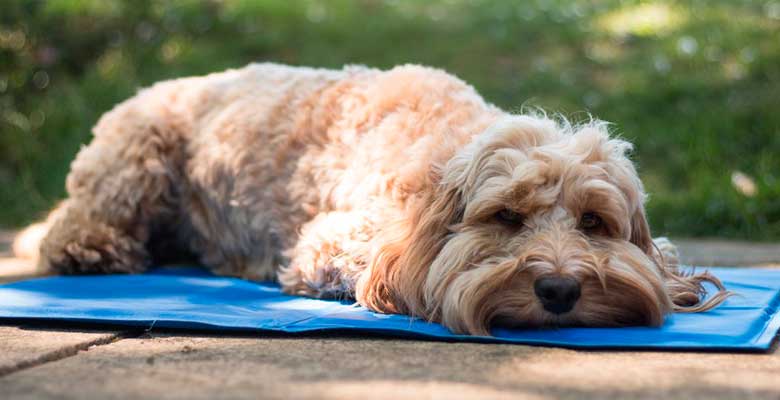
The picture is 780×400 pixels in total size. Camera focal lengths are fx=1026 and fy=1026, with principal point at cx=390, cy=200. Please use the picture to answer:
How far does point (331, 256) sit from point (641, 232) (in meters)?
1.37

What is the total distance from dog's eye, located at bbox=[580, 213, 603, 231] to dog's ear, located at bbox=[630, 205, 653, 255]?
0.62 feet

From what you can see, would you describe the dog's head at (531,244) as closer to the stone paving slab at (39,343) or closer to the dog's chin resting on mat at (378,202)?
the dog's chin resting on mat at (378,202)

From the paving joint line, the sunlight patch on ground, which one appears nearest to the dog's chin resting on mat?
the paving joint line

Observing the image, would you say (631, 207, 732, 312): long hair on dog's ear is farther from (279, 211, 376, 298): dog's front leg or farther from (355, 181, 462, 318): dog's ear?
(279, 211, 376, 298): dog's front leg

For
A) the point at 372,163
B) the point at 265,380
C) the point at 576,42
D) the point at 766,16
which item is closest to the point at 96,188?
the point at 372,163

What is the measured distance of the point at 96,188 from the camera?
226 inches

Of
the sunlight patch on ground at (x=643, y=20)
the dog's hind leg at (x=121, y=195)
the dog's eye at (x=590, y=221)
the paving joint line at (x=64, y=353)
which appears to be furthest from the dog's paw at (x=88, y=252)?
the sunlight patch on ground at (x=643, y=20)

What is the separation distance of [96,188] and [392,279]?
2.38 metres

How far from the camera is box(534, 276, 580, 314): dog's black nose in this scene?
11.2ft

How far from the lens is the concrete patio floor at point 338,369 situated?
269cm

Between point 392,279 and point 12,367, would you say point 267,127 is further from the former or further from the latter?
point 12,367

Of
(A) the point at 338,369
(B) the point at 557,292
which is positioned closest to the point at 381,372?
(A) the point at 338,369

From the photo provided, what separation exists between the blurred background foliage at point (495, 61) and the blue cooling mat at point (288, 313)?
11.5 feet

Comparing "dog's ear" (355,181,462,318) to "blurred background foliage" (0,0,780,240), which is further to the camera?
"blurred background foliage" (0,0,780,240)
